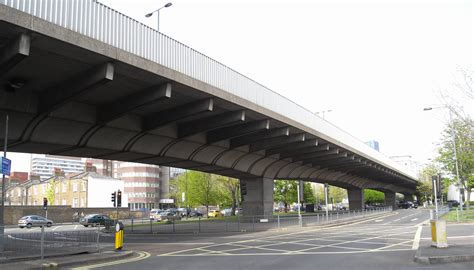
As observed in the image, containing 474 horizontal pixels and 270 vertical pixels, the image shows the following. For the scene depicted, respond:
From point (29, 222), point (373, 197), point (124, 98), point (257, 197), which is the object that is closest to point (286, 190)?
point (257, 197)

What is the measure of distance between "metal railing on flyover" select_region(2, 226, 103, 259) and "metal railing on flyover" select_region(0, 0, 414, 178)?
7.23 metres

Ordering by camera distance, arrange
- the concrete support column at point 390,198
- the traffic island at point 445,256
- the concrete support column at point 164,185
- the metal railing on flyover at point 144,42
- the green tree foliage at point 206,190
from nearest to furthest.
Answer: the traffic island at point 445,256, the metal railing on flyover at point 144,42, the green tree foliage at point 206,190, the concrete support column at point 390,198, the concrete support column at point 164,185

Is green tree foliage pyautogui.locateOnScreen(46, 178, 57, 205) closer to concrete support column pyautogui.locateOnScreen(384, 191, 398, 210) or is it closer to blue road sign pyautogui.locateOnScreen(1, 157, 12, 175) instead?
blue road sign pyautogui.locateOnScreen(1, 157, 12, 175)

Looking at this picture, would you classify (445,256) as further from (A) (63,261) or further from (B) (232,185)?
(B) (232,185)

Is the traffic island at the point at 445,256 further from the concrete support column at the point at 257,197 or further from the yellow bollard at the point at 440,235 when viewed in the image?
the concrete support column at the point at 257,197

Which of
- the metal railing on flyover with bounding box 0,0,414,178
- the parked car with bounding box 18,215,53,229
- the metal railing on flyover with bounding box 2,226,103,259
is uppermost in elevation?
the metal railing on flyover with bounding box 0,0,414,178

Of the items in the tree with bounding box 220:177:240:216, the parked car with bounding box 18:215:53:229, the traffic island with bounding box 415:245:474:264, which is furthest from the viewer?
the tree with bounding box 220:177:240:216

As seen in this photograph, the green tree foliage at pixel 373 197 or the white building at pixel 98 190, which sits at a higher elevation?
the white building at pixel 98 190

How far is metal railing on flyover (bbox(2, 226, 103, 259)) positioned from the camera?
15.9 meters

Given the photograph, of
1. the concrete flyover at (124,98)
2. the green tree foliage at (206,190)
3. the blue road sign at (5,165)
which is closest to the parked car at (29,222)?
the green tree foliage at (206,190)

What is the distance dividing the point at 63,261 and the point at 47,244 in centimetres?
416

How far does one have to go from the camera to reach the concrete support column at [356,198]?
248 ft

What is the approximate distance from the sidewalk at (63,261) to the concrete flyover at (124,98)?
231 inches

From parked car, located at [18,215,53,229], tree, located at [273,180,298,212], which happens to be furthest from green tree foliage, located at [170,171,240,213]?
parked car, located at [18,215,53,229]
